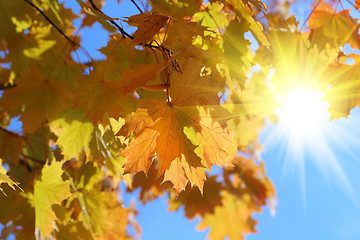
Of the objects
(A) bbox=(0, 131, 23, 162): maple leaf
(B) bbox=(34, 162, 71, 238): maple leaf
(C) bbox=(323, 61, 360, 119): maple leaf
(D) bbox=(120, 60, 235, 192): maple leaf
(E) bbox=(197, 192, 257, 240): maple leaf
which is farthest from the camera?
(E) bbox=(197, 192, 257, 240): maple leaf

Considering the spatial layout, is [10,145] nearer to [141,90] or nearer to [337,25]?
[141,90]

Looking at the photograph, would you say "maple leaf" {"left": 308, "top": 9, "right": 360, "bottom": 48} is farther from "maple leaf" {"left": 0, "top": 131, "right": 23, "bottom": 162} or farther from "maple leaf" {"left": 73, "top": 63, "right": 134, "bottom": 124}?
"maple leaf" {"left": 0, "top": 131, "right": 23, "bottom": 162}

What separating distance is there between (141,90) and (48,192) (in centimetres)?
88

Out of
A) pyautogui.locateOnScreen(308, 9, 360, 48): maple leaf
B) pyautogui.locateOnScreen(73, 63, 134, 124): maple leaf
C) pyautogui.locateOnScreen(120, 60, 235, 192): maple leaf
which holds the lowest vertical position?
pyautogui.locateOnScreen(120, 60, 235, 192): maple leaf

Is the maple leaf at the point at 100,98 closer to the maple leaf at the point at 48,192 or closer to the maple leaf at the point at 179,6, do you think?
the maple leaf at the point at 179,6

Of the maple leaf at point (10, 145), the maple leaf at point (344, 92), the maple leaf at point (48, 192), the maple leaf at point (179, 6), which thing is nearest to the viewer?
the maple leaf at point (179, 6)

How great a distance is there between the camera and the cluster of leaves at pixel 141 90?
1158mm

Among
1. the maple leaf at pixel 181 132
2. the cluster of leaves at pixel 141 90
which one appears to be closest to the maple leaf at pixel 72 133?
the cluster of leaves at pixel 141 90

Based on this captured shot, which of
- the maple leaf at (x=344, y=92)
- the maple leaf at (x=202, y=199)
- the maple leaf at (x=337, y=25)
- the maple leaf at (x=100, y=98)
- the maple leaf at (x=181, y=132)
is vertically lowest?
the maple leaf at (x=181, y=132)

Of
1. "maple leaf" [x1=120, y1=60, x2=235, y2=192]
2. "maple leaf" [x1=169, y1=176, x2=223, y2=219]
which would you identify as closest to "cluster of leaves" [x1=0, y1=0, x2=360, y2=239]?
"maple leaf" [x1=120, y1=60, x2=235, y2=192]

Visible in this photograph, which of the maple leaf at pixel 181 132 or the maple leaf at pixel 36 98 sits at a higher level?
the maple leaf at pixel 36 98

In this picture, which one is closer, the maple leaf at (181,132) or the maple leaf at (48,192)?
the maple leaf at (181,132)

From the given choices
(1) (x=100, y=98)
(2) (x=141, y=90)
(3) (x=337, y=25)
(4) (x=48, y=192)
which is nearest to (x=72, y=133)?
(4) (x=48, y=192)

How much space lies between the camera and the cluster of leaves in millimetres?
1158
